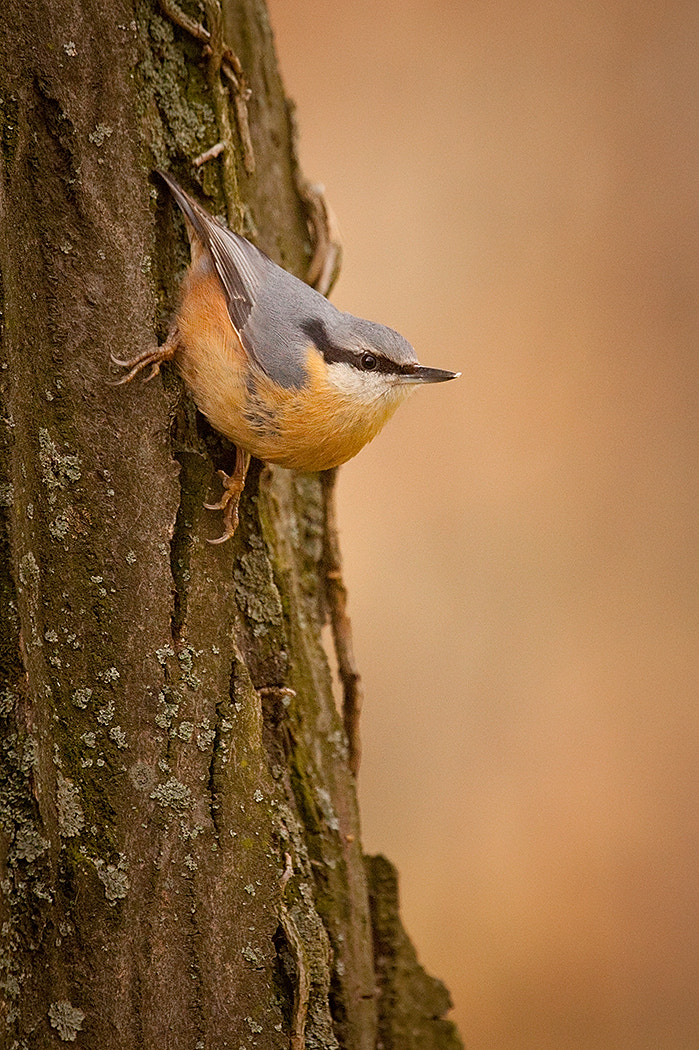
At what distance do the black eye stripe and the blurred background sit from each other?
1.47 metres

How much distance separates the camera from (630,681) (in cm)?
294

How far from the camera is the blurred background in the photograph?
114 inches

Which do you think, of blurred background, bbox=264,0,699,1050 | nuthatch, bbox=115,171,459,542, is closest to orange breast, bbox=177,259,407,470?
nuthatch, bbox=115,171,459,542

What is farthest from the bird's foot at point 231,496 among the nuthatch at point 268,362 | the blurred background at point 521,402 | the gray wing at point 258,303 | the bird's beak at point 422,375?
the blurred background at point 521,402

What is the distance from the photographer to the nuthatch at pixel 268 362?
137 cm

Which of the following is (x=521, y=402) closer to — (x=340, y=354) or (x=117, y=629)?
(x=340, y=354)

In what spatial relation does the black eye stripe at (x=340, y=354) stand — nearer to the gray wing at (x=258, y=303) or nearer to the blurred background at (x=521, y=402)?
the gray wing at (x=258, y=303)

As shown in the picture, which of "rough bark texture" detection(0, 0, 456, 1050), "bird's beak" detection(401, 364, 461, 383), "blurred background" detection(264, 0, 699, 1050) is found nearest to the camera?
"rough bark texture" detection(0, 0, 456, 1050)

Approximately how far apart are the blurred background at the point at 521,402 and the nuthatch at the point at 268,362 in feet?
4.86

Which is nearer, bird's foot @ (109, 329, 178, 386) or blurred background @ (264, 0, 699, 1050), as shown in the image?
bird's foot @ (109, 329, 178, 386)

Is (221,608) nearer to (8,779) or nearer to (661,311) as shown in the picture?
(8,779)

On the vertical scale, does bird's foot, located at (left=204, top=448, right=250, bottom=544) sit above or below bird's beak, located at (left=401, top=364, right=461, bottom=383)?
below

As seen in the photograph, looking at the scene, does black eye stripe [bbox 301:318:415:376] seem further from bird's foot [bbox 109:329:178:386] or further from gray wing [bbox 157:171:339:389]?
bird's foot [bbox 109:329:178:386]

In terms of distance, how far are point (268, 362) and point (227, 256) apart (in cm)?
18
